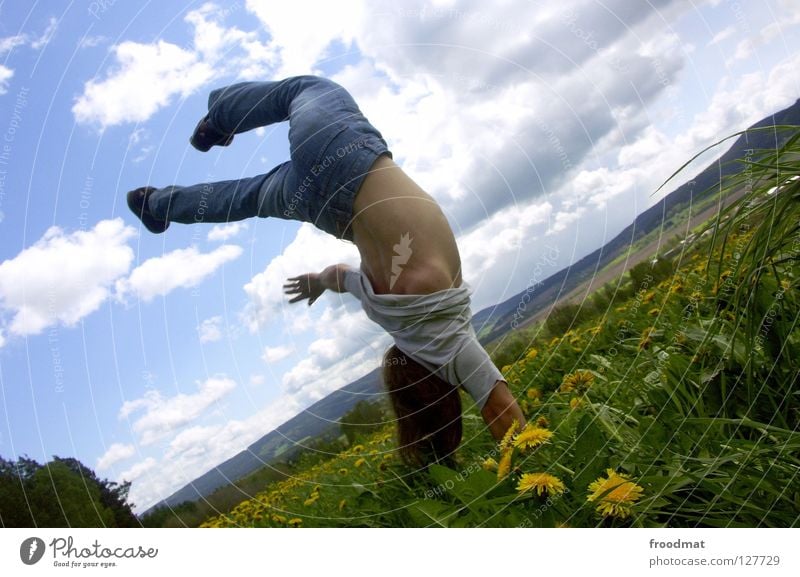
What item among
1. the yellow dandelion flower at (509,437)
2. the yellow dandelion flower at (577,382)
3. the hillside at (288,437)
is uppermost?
the hillside at (288,437)

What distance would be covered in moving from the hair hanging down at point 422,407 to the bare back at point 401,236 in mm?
96

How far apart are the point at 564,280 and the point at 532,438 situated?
0.71 ft

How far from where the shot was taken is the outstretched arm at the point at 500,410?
0.80 meters

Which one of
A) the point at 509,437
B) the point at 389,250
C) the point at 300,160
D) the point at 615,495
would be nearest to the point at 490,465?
the point at 509,437

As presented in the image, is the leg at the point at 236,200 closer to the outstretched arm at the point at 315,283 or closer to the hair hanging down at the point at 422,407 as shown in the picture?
the outstretched arm at the point at 315,283

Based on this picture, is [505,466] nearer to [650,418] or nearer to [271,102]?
[650,418]

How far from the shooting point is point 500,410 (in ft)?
2.63

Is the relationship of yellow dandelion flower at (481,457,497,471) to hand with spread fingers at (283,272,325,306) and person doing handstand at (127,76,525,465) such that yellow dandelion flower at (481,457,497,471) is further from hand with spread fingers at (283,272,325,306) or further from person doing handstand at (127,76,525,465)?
hand with spread fingers at (283,272,325,306)

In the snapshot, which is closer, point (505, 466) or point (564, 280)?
point (505, 466)

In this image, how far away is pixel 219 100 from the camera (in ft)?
2.86

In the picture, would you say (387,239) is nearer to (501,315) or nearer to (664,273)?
(501,315)

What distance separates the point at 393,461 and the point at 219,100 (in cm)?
55
